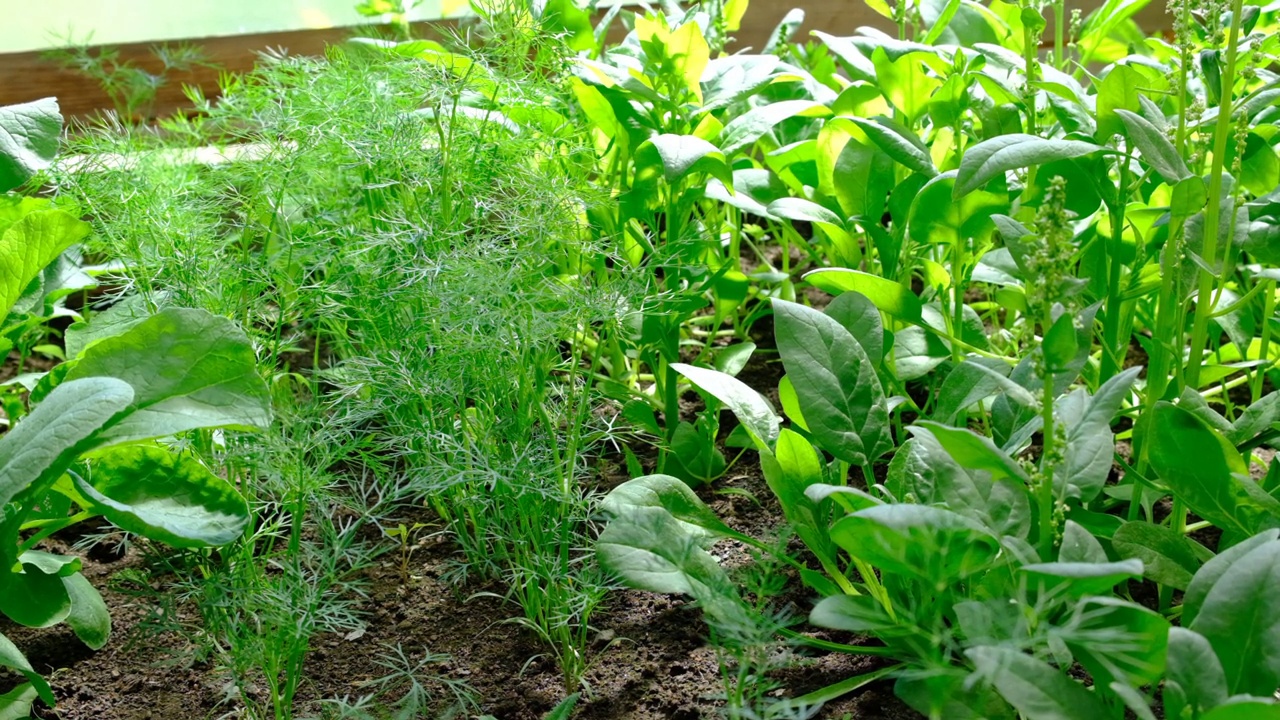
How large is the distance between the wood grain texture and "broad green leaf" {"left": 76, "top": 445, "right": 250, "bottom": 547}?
4.54 feet

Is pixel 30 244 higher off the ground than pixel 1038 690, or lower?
higher

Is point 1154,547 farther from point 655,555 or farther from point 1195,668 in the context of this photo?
point 655,555

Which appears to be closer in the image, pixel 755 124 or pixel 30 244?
pixel 30 244

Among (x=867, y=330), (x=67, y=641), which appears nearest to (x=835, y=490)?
(x=867, y=330)

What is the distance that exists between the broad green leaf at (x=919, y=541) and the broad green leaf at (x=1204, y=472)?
24cm

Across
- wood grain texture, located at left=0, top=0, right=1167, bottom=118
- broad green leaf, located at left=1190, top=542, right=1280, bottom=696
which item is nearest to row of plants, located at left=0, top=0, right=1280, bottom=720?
broad green leaf, located at left=1190, top=542, right=1280, bottom=696

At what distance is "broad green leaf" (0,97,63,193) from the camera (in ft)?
4.35

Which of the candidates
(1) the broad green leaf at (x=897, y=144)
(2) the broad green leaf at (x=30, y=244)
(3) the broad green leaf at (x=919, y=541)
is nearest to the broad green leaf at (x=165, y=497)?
(2) the broad green leaf at (x=30, y=244)

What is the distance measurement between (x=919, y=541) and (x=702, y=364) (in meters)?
0.73

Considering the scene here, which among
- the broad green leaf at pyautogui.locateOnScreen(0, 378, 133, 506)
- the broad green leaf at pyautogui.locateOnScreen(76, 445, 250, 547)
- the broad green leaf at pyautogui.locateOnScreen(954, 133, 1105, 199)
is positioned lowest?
the broad green leaf at pyautogui.locateOnScreen(76, 445, 250, 547)

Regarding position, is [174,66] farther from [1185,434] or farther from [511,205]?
[1185,434]

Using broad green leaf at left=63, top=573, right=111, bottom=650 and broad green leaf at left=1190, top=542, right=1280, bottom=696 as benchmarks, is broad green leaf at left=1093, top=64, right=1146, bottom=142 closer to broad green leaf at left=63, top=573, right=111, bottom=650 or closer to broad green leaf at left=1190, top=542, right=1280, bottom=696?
broad green leaf at left=1190, top=542, right=1280, bottom=696

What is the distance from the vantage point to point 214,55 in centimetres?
255

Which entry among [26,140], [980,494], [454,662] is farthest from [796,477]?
[26,140]
